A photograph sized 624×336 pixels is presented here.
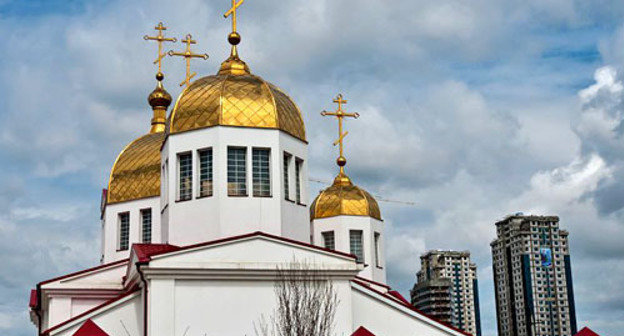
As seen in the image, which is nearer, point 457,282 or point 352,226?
point 352,226

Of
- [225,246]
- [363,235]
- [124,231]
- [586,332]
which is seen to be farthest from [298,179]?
[363,235]

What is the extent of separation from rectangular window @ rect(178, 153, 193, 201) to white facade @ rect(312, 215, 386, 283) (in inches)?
488

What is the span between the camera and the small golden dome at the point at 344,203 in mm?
31516

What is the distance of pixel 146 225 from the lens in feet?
87.0

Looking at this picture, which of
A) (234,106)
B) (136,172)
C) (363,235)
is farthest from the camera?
(363,235)

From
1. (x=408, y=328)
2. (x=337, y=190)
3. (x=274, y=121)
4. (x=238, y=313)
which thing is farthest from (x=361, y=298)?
(x=337, y=190)

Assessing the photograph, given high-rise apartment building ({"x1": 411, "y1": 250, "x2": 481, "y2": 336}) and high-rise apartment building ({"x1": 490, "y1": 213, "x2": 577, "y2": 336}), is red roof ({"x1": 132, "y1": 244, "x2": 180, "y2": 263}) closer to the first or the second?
high-rise apartment building ({"x1": 490, "y1": 213, "x2": 577, "y2": 336})

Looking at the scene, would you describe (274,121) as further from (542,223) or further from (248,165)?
(542,223)

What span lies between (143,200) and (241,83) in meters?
7.94

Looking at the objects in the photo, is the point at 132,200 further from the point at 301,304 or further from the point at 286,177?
the point at 301,304

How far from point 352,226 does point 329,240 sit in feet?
3.60

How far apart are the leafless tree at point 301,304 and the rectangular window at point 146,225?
10.4 meters

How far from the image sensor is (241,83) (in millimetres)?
20219

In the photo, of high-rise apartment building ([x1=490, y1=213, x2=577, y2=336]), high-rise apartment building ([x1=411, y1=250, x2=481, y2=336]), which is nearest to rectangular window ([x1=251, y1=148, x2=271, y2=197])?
high-rise apartment building ([x1=490, y1=213, x2=577, y2=336])
